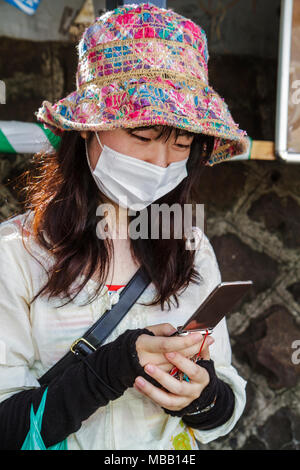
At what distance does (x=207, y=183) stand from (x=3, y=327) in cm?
139

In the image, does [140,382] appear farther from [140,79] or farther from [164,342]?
[140,79]

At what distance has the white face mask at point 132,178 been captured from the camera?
1522 mm

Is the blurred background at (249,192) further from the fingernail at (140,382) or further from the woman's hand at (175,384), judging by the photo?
the fingernail at (140,382)

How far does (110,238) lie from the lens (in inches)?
65.3

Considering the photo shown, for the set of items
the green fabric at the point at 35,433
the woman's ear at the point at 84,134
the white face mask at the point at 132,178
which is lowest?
the green fabric at the point at 35,433

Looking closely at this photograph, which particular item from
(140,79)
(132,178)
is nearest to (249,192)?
(132,178)

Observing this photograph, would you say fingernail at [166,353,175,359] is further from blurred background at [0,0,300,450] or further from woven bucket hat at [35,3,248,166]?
blurred background at [0,0,300,450]

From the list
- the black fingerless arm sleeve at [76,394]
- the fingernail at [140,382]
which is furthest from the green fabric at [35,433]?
the fingernail at [140,382]

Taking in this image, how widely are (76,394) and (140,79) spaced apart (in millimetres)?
858

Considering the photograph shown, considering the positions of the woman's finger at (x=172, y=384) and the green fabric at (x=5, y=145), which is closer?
the woman's finger at (x=172, y=384)

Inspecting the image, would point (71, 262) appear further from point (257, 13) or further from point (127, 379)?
point (257, 13)

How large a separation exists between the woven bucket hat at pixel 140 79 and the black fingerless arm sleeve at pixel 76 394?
1.93ft

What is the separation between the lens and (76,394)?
129cm

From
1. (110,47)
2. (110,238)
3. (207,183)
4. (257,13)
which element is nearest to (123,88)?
(110,47)
